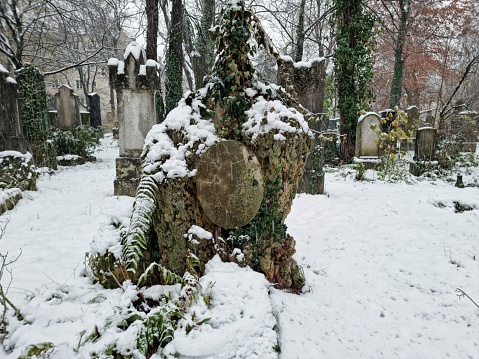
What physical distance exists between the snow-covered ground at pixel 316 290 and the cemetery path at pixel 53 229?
21 mm

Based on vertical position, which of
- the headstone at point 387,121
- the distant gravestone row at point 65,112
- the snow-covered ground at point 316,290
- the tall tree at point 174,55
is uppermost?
the tall tree at point 174,55

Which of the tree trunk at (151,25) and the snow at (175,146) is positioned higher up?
the tree trunk at (151,25)

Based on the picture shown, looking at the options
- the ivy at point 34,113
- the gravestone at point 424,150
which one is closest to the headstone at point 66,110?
the ivy at point 34,113

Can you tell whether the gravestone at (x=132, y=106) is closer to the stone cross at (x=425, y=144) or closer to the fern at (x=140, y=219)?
the fern at (x=140, y=219)

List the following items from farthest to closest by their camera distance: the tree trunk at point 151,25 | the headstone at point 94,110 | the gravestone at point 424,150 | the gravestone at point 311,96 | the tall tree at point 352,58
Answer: the headstone at point 94,110
the tree trunk at point 151,25
the tall tree at point 352,58
the gravestone at point 424,150
the gravestone at point 311,96

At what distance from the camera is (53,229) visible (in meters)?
4.25

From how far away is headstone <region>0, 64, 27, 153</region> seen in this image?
18.9 ft

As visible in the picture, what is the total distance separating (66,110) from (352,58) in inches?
429

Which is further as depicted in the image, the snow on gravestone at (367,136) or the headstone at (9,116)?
the snow on gravestone at (367,136)

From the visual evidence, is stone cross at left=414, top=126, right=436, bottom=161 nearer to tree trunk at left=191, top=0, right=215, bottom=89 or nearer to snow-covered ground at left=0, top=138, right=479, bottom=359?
snow-covered ground at left=0, top=138, right=479, bottom=359

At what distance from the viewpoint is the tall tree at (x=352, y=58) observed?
8.98m

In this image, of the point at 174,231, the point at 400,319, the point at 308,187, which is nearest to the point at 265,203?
the point at 174,231

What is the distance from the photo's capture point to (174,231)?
2.45m

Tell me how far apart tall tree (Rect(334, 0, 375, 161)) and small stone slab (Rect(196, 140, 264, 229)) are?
7.23 meters
